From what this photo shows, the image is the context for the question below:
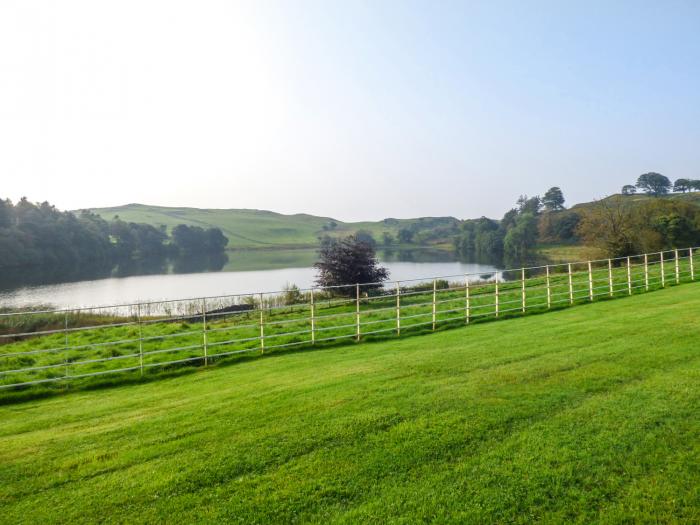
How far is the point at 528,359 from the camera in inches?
287

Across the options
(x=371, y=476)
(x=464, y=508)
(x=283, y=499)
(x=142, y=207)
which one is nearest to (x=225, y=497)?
(x=283, y=499)

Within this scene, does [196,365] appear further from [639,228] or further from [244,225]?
[244,225]

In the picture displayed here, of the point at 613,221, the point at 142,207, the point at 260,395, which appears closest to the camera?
the point at 260,395

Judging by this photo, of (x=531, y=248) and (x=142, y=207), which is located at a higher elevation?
(x=142, y=207)

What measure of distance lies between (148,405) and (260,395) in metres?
1.72

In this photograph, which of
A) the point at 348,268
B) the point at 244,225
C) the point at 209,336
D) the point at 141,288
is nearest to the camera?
the point at 209,336

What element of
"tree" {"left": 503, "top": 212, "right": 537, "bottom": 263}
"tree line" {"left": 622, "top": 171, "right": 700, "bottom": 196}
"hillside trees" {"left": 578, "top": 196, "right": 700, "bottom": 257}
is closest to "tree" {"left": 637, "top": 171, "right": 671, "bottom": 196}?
"tree line" {"left": 622, "top": 171, "right": 700, "bottom": 196}

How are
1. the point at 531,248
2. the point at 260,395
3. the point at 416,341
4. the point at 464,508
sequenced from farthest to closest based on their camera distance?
the point at 531,248 → the point at 416,341 → the point at 260,395 → the point at 464,508

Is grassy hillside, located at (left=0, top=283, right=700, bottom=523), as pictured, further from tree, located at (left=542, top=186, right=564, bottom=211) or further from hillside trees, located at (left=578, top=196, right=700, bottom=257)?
tree, located at (left=542, top=186, right=564, bottom=211)

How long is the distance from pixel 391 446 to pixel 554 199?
501ft

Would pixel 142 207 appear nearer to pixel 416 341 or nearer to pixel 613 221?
pixel 613 221

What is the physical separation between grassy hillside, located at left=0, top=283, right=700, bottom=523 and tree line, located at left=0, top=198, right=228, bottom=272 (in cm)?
7157

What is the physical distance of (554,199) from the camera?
142750 mm

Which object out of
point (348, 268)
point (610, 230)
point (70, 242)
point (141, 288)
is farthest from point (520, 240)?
point (70, 242)
